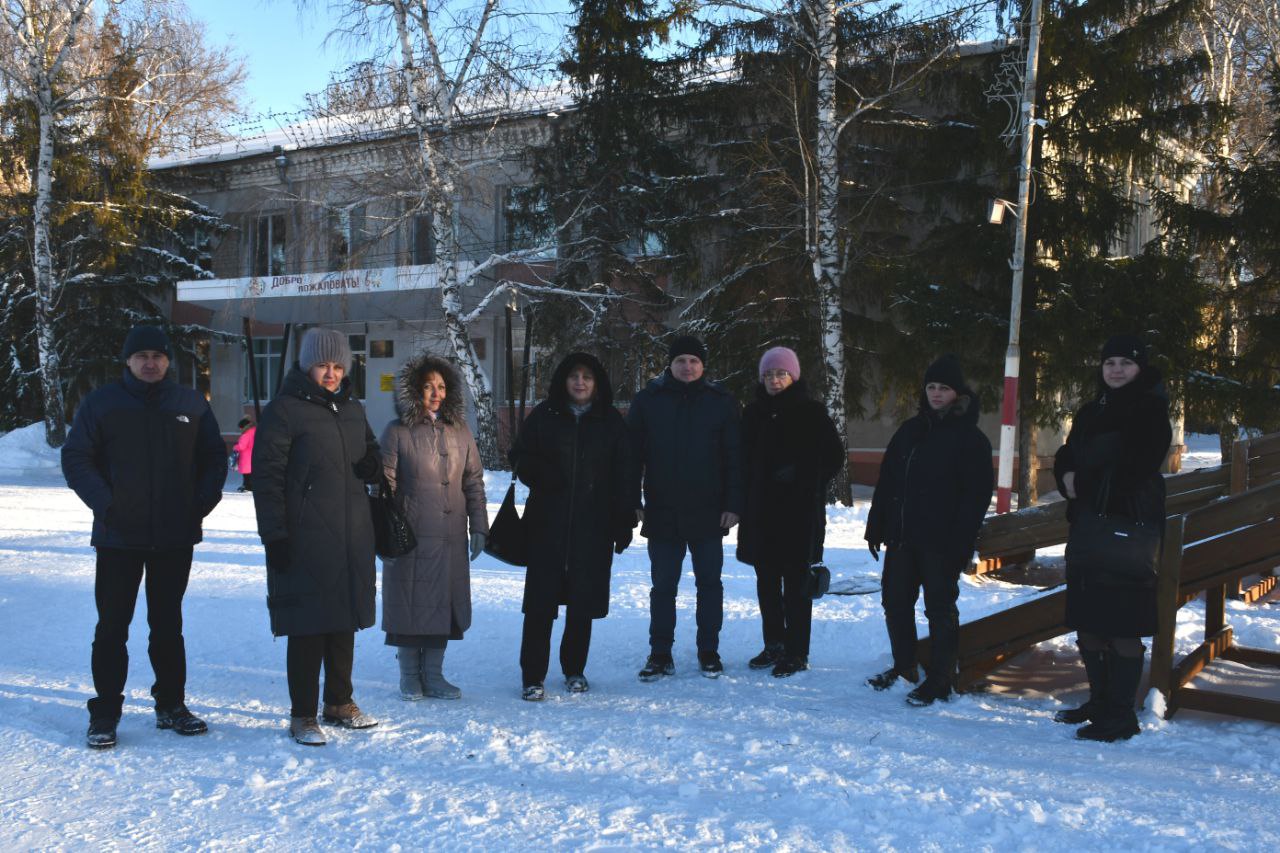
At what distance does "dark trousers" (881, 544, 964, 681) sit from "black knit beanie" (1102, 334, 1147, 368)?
1.35 metres

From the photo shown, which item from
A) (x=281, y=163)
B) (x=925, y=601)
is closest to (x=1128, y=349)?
(x=925, y=601)

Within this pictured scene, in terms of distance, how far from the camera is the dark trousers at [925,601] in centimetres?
562

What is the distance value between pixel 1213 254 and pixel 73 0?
76.0 ft

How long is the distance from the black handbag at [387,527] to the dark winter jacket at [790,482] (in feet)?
6.70

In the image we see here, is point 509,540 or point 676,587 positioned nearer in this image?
point 509,540

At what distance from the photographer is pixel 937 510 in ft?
18.4

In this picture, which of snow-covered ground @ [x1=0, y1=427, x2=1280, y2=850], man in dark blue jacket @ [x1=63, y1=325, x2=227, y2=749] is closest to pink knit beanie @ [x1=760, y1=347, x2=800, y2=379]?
snow-covered ground @ [x1=0, y1=427, x2=1280, y2=850]

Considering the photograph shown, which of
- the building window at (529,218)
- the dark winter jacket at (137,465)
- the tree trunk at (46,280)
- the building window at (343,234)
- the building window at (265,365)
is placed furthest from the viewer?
the building window at (265,365)

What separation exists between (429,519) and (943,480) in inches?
108

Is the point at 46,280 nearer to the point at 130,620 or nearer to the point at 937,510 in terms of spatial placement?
the point at 130,620

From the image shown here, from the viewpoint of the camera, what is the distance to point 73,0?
75.5ft

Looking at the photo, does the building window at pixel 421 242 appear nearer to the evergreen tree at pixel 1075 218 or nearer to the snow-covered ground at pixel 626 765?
the evergreen tree at pixel 1075 218

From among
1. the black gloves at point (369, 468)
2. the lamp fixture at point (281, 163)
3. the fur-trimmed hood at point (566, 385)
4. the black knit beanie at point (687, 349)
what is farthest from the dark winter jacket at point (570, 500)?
the lamp fixture at point (281, 163)

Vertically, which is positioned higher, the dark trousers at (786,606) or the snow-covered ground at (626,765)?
the dark trousers at (786,606)
